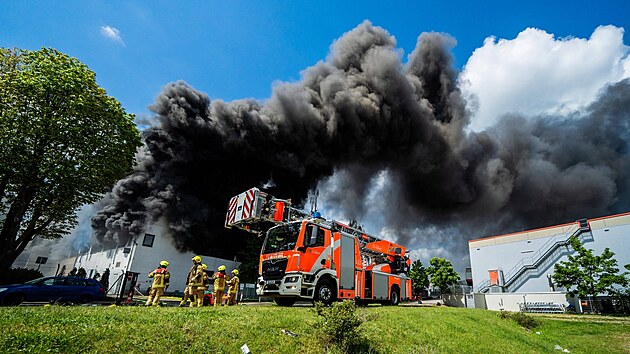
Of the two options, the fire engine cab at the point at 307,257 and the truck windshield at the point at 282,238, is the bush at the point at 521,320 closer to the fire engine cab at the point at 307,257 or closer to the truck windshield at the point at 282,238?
the fire engine cab at the point at 307,257

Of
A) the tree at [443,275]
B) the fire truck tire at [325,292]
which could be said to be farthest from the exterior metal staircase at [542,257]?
the fire truck tire at [325,292]

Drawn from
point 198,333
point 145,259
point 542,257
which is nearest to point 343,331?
point 198,333

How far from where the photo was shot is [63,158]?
14219mm

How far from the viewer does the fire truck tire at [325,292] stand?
30.5 feet

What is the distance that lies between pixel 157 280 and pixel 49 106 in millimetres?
9972

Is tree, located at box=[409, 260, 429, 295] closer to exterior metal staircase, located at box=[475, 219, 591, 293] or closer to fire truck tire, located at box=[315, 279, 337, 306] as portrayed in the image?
exterior metal staircase, located at box=[475, 219, 591, 293]

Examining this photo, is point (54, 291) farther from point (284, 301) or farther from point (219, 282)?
point (284, 301)

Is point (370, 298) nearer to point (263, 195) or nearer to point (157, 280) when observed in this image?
point (263, 195)

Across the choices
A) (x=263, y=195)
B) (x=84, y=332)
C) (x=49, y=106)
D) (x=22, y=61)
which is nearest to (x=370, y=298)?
(x=263, y=195)

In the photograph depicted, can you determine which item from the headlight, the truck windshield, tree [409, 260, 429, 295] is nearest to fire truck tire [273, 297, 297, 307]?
the headlight

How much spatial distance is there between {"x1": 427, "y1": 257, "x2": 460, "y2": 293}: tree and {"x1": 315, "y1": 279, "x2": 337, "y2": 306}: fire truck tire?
31409mm

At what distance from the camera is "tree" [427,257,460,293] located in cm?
3669

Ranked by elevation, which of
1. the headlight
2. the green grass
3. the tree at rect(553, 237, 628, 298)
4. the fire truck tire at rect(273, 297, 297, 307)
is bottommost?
the green grass

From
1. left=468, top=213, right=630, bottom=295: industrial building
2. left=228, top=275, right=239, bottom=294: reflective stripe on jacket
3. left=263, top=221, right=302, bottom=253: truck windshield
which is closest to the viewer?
left=263, top=221, right=302, bottom=253: truck windshield
